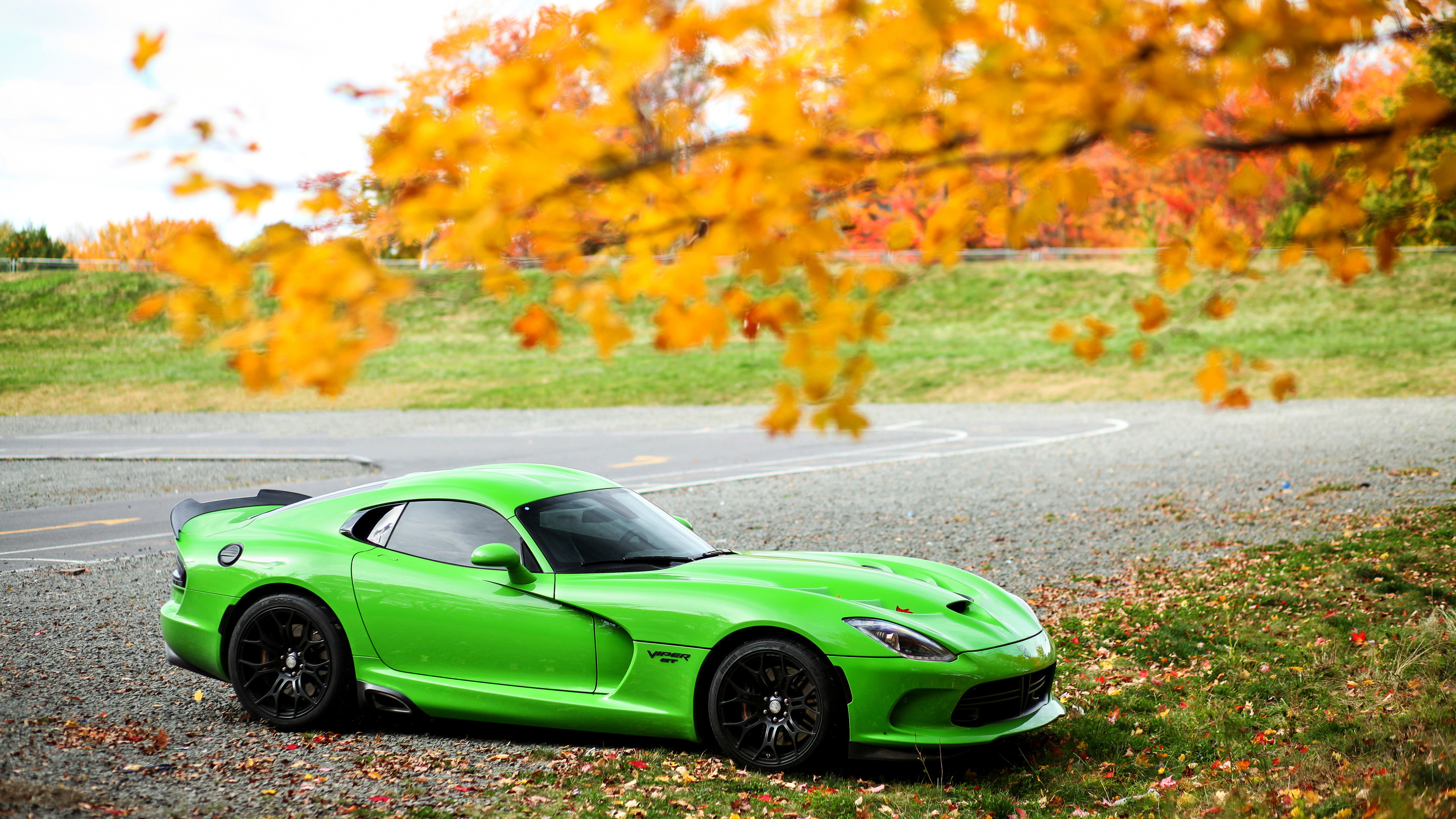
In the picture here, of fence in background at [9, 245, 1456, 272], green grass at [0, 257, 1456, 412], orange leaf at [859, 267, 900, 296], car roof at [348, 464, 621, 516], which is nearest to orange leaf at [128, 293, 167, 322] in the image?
orange leaf at [859, 267, 900, 296]

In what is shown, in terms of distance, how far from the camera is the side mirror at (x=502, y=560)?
5.11m

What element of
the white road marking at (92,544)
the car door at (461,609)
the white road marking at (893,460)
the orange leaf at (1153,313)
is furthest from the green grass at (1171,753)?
the white road marking at (893,460)

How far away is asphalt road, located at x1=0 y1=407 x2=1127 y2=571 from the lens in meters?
12.3

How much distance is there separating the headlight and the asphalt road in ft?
26.7

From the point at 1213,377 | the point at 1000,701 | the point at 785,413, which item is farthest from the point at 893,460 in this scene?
the point at 785,413

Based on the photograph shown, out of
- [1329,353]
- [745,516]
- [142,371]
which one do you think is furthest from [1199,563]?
[142,371]

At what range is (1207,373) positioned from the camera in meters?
3.82

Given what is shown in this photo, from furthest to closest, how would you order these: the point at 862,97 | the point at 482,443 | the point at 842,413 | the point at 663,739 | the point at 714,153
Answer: the point at 482,443 < the point at 663,739 < the point at 714,153 < the point at 842,413 < the point at 862,97

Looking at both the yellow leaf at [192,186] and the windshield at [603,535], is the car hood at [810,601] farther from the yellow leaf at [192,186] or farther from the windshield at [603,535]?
the yellow leaf at [192,186]

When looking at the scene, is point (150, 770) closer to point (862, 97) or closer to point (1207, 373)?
point (862, 97)

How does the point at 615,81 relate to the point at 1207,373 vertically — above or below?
above

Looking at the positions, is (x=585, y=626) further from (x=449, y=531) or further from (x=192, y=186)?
(x=192, y=186)

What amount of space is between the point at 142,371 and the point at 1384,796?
35584 mm

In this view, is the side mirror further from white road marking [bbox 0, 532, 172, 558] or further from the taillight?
white road marking [bbox 0, 532, 172, 558]
